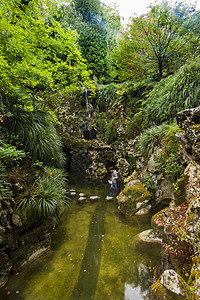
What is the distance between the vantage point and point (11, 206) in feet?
10.5

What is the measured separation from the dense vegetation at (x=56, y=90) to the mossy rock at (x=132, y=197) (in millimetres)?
1191

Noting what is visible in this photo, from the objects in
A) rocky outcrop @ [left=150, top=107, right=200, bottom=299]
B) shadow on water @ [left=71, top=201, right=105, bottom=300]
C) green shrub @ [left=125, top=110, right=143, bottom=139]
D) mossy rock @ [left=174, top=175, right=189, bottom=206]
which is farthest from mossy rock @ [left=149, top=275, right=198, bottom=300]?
green shrub @ [left=125, top=110, right=143, bottom=139]

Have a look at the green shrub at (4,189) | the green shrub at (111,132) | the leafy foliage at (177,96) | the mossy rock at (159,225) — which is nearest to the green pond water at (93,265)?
the mossy rock at (159,225)

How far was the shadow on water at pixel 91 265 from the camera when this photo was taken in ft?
7.86

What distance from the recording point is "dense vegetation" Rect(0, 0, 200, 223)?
341 cm

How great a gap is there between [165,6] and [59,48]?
542 centimetres

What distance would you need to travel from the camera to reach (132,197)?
4730mm

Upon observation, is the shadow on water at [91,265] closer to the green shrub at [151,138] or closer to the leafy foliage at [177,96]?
the green shrub at [151,138]

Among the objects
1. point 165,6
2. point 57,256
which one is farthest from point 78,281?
point 165,6

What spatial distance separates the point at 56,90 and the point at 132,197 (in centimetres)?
472

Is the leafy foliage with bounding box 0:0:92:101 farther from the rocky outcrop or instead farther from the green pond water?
the green pond water

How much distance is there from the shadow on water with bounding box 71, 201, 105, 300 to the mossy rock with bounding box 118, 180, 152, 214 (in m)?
0.89

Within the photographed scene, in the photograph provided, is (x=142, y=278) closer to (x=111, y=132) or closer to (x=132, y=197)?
(x=132, y=197)

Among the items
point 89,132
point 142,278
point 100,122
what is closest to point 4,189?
point 142,278
